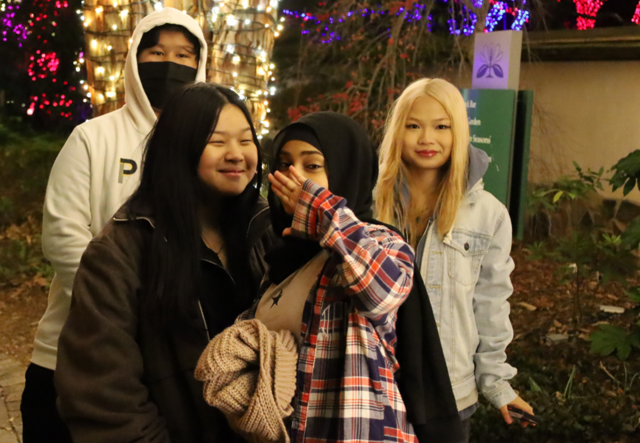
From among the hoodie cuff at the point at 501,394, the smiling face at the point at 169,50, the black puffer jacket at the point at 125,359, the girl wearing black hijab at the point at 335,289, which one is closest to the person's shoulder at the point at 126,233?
the black puffer jacket at the point at 125,359

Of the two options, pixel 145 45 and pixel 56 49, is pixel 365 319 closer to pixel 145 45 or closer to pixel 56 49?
pixel 145 45

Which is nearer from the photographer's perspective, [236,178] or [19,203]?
[236,178]

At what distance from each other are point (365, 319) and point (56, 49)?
31.8 ft

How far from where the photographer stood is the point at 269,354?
5.13ft

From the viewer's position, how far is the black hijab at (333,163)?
1741 mm

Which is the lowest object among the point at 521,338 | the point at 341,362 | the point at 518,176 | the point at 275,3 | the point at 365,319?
the point at 521,338

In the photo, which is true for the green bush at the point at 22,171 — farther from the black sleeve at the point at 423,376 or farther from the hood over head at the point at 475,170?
the black sleeve at the point at 423,376

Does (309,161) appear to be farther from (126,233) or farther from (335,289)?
(126,233)

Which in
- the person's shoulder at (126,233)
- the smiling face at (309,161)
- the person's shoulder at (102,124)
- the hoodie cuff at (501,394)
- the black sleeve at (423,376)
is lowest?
the hoodie cuff at (501,394)

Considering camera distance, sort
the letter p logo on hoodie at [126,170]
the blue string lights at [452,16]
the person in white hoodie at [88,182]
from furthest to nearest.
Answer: the blue string lights at [452,16] < the letter p logo on hoodie at [126,170] < the person in white hoodie at [88,182]

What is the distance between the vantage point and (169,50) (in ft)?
8.75

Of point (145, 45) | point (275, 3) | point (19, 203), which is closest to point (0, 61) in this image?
point (19, 203)

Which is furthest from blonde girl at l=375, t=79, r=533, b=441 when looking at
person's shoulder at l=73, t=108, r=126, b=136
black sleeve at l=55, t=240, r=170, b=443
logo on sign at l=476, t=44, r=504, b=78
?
logo on sign at l=476, t=44, r=504, b=78

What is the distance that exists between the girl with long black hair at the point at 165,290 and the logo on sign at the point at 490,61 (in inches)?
98.8
